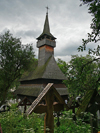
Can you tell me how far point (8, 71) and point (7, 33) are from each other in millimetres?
4335

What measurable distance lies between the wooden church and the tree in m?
4.92

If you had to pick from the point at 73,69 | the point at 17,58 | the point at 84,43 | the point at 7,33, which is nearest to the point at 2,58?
the point at 17,58

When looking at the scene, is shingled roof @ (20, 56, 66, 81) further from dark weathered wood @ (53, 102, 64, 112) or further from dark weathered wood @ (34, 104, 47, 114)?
dark weathered wood @ (34, 104, 47, 114)

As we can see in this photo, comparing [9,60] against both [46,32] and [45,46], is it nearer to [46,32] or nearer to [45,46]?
[45,46]

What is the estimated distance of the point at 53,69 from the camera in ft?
62.6

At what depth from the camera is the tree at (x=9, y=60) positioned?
11117mm

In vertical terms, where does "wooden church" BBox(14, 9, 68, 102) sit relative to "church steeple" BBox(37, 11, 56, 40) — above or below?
below

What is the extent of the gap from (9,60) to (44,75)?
22.1 ft

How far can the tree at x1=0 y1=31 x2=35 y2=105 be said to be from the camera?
1112 centimetres

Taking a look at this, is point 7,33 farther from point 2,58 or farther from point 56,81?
point 56,81

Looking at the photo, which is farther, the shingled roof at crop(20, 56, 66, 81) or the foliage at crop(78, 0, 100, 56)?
the shingled roof at crop(20, 56, 66, 81)

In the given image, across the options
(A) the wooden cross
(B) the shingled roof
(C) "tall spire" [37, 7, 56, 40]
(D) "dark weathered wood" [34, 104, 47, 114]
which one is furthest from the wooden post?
(C) "tall spire" [37, 7, 56, 40]

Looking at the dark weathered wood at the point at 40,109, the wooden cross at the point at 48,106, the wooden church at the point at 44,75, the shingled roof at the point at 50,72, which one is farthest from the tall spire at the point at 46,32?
the dark weathered wood at the point at 40,109

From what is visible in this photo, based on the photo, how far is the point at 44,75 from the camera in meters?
16.8
